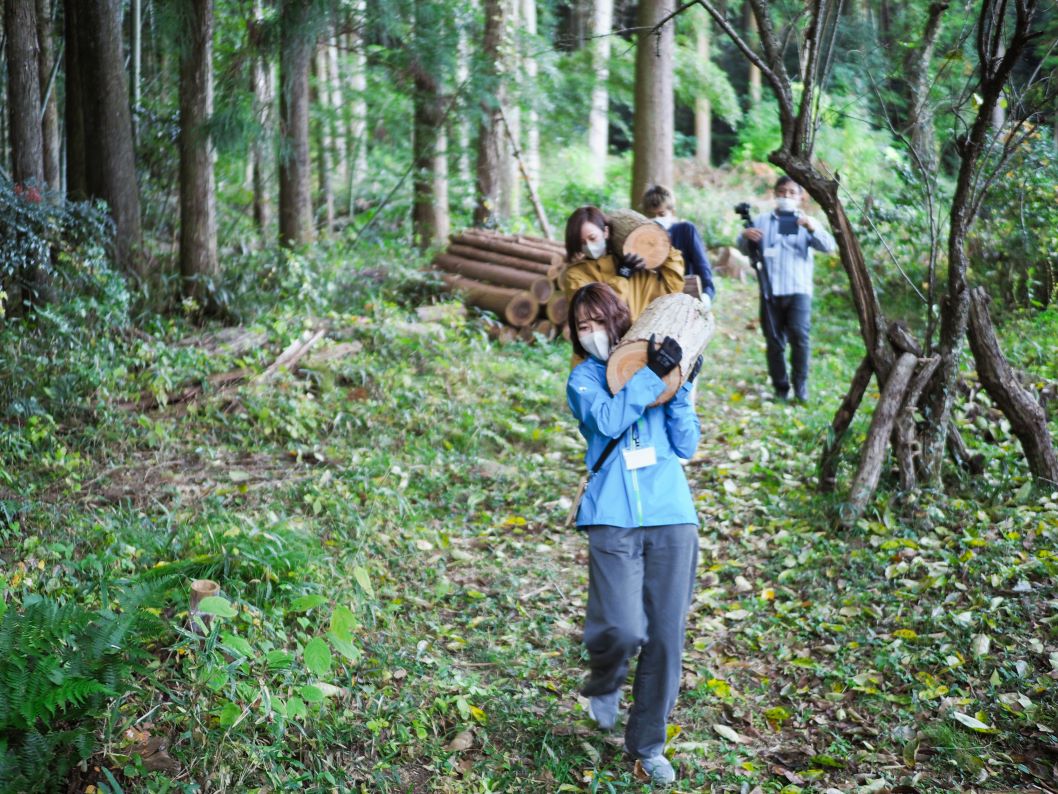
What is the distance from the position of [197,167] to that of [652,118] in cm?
612

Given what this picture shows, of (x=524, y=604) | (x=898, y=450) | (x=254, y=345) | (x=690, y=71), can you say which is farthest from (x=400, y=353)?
(x=690, y=71)

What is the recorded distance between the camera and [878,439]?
19.3 ft

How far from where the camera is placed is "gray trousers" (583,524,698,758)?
3691 mm

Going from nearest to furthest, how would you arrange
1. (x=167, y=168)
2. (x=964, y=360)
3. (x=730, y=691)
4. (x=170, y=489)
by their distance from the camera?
(x=730, y=691)
(x=170, y=489)
(x=964, y=360)
(x=167, y=168)

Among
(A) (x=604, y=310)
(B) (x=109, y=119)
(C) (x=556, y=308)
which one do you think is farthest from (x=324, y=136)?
(A) (x=604, y=310)

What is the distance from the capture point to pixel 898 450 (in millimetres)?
5941

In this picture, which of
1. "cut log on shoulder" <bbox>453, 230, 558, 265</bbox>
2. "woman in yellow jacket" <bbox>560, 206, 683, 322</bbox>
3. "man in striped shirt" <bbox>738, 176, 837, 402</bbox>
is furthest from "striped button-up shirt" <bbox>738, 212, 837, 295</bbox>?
"cut log on shoulder" <bbox>453, 230, 558, 265</bbox>

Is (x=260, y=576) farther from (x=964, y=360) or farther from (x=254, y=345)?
(x=964, y=360)

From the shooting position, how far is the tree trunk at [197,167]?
9586 mm

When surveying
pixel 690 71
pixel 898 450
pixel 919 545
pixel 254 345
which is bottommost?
pixel 919 545

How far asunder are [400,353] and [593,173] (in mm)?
15760

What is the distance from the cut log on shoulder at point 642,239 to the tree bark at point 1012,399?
6.97 feet

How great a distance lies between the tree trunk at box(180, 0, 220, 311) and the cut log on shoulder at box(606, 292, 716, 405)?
6.86m

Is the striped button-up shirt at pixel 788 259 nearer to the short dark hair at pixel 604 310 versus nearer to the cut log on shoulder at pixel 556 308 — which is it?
the cut log on shoulder at pixel 556 308
